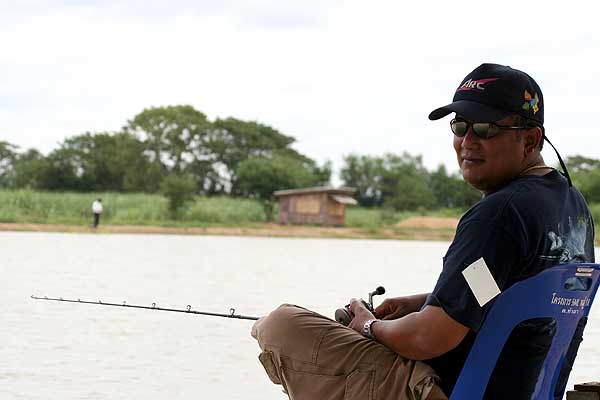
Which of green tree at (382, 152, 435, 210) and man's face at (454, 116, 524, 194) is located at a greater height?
green tree at (382, 152, 435, 210)

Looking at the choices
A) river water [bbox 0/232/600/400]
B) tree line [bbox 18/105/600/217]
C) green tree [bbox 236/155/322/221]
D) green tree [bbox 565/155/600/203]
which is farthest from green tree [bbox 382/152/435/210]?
river water [bbox 0/232/600/400]

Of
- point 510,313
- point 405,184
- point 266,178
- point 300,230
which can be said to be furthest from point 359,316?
point 405,184

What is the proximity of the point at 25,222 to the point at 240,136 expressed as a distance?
23480mm

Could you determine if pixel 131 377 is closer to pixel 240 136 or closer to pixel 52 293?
pixel 52 293

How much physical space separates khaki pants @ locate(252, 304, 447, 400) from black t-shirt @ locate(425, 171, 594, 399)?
11cm

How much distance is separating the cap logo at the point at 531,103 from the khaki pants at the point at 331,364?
2.10 feet

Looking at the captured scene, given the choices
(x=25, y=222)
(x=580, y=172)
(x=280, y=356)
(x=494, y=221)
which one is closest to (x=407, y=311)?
(x=280, y=356)

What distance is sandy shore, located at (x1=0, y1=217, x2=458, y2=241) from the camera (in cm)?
2727

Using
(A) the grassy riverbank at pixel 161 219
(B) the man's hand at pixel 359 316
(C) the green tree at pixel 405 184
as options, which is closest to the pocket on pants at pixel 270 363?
(B) the man's hand at pixel 359 316

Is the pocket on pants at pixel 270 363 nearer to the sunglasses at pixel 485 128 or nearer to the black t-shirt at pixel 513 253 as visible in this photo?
the black t-shirt at pixel 513 253

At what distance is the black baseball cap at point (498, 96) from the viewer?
2.38 m

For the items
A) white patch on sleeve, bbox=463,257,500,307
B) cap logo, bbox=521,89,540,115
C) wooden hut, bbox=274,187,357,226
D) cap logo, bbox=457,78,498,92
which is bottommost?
white patch on sleeve, bbox=463,257,500,307

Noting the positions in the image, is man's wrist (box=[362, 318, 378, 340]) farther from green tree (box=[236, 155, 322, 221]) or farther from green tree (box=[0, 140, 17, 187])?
green tree (box=[0, 140, 17, 187])

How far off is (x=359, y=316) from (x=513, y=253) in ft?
1.59
